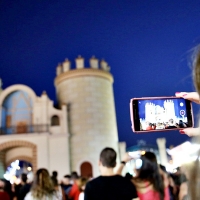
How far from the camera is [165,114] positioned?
202cm

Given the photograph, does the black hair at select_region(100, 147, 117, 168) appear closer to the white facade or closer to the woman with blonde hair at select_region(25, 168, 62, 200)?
the woman with blonde hair at select_region(25, 168, 62, 200)

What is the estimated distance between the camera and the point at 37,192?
12.8ft

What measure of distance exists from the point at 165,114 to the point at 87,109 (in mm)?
20382

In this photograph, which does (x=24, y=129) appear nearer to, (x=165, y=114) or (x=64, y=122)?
(x=64, y=122)

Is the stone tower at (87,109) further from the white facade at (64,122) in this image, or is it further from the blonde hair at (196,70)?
the blonde hair at (196,70)

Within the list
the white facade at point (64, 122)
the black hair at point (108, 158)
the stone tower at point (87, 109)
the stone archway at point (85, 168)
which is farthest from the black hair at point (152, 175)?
the stone archway at point (85, 168)

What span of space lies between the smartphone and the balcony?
19434mm

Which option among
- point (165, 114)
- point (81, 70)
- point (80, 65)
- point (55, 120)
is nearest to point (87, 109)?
point (55, 120)

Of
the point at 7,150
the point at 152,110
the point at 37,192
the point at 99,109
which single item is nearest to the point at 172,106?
the point at 152,110

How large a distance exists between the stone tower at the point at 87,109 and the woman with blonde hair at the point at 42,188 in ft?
56.8

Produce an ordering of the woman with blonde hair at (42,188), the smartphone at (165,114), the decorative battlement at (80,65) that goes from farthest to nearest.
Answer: the decorative battlement at (80,65)
the woman with blonde hair at (42,188)
the smartphone at (165,114)

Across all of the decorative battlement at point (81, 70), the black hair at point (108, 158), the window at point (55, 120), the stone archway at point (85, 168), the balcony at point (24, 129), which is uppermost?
the decorative battlement at point (81, 70)

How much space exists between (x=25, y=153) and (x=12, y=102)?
4.09m

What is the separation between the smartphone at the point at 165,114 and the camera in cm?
196
